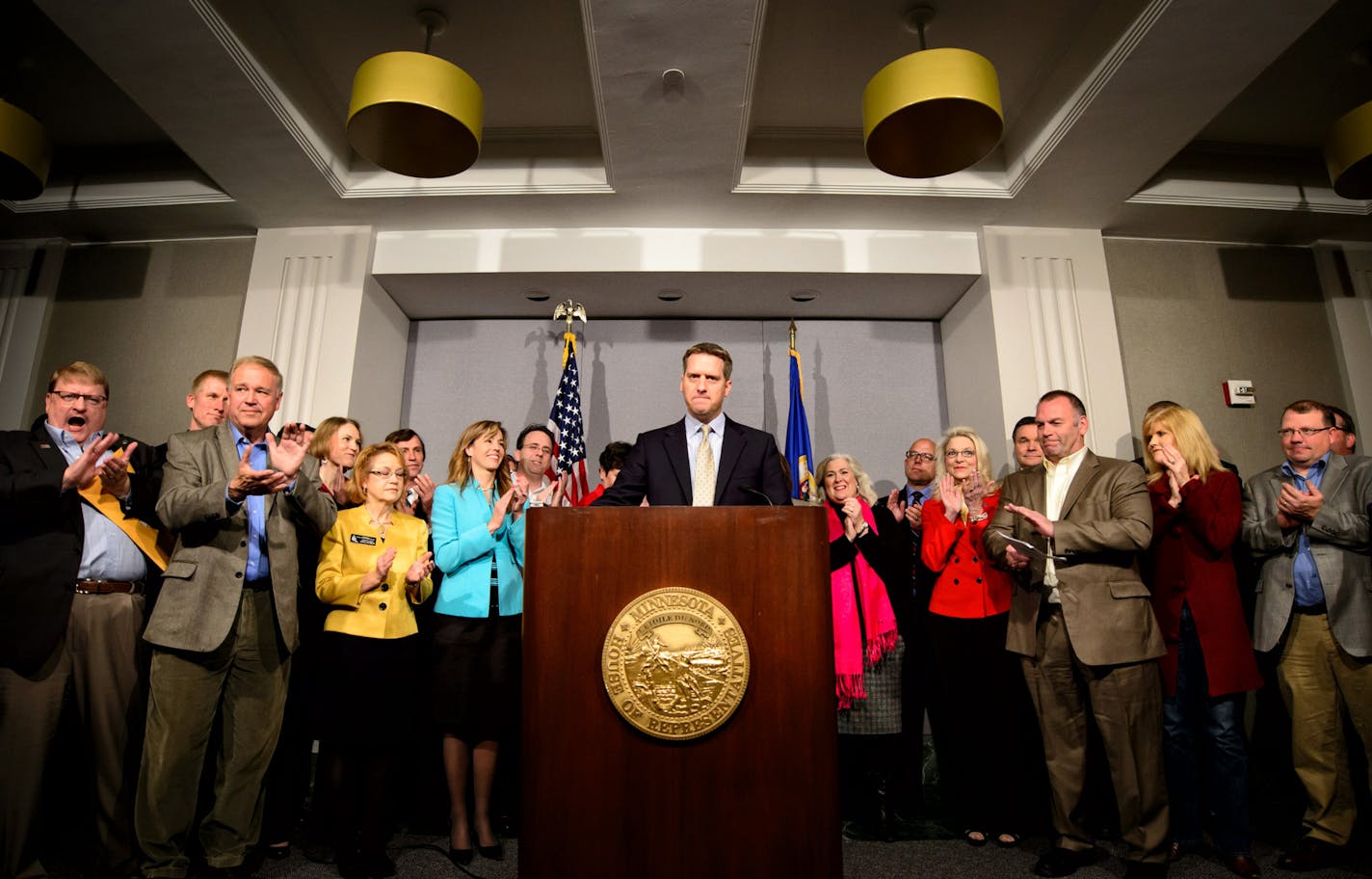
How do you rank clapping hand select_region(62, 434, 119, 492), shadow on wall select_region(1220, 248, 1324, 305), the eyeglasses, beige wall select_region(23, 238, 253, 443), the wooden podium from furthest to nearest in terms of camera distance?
shadow on wall select_region(1220, 248, 1324, 305)
beige wall select_region(23, 238, 253, 443)
the eyeglasses
clapping hand select_region(62, 434, 119, 492)
the wooden podium

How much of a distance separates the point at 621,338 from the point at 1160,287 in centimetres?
373

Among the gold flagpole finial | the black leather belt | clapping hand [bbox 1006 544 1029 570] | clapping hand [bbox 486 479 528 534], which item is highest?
the gold flagpole finial

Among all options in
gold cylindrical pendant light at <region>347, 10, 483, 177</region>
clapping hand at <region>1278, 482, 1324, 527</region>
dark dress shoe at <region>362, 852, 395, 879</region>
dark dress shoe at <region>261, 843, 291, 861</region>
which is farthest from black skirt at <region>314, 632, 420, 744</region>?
clapping hand at <region>1278, 482, 1324, 527</region>

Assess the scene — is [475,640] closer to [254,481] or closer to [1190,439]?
[254,481]

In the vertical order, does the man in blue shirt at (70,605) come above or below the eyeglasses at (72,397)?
below

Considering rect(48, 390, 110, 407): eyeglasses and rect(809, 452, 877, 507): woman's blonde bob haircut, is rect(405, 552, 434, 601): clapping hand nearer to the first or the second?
rect(48, 390, 110, 407): eyeglasses

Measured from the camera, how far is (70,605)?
8.45ft

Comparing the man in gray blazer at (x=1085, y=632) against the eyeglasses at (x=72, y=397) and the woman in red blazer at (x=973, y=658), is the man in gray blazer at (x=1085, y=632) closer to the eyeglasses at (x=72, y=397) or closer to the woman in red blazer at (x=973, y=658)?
the woman in red blazer at (x=973, y=658)

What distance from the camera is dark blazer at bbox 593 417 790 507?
232cm

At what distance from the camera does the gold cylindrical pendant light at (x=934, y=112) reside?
3.27m

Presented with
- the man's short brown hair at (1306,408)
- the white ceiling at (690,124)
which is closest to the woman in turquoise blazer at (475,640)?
the white ceiling at (690,124)

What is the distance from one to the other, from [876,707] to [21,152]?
477 centimetres

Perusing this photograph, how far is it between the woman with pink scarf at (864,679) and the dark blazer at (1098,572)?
543mm

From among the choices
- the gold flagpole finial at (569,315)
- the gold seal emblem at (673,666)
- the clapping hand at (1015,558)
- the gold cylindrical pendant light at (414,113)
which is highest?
the gold cylindrical pendant light at (414,113)
